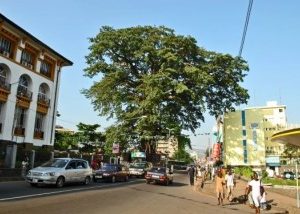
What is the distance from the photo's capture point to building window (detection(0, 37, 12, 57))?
35406mm

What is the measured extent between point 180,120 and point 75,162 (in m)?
29.2

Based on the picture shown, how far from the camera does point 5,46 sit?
1421 inches

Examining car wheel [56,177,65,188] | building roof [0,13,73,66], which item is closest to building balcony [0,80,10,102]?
building roof [0,13,73,66]

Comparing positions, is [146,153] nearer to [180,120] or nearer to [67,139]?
[180,120]

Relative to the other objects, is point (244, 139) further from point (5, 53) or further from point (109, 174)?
point (5, 53)

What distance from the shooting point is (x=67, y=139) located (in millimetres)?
→ 61469

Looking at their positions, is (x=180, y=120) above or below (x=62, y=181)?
above

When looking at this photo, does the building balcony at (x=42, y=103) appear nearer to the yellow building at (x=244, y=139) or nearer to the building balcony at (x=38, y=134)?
the building balcony at (x=38, y=134)

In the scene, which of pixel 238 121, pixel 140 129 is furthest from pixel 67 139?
pixel 238 121

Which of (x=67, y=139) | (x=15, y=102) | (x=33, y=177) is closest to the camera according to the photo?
(x=33, y=177)

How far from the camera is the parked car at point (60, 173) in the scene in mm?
21172

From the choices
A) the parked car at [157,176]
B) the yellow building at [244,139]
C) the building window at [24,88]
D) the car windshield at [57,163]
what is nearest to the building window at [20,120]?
the building window at [24,88]

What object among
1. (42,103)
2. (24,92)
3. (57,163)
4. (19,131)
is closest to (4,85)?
(24,92)

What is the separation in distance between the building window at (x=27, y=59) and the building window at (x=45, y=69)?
2.31 metres
